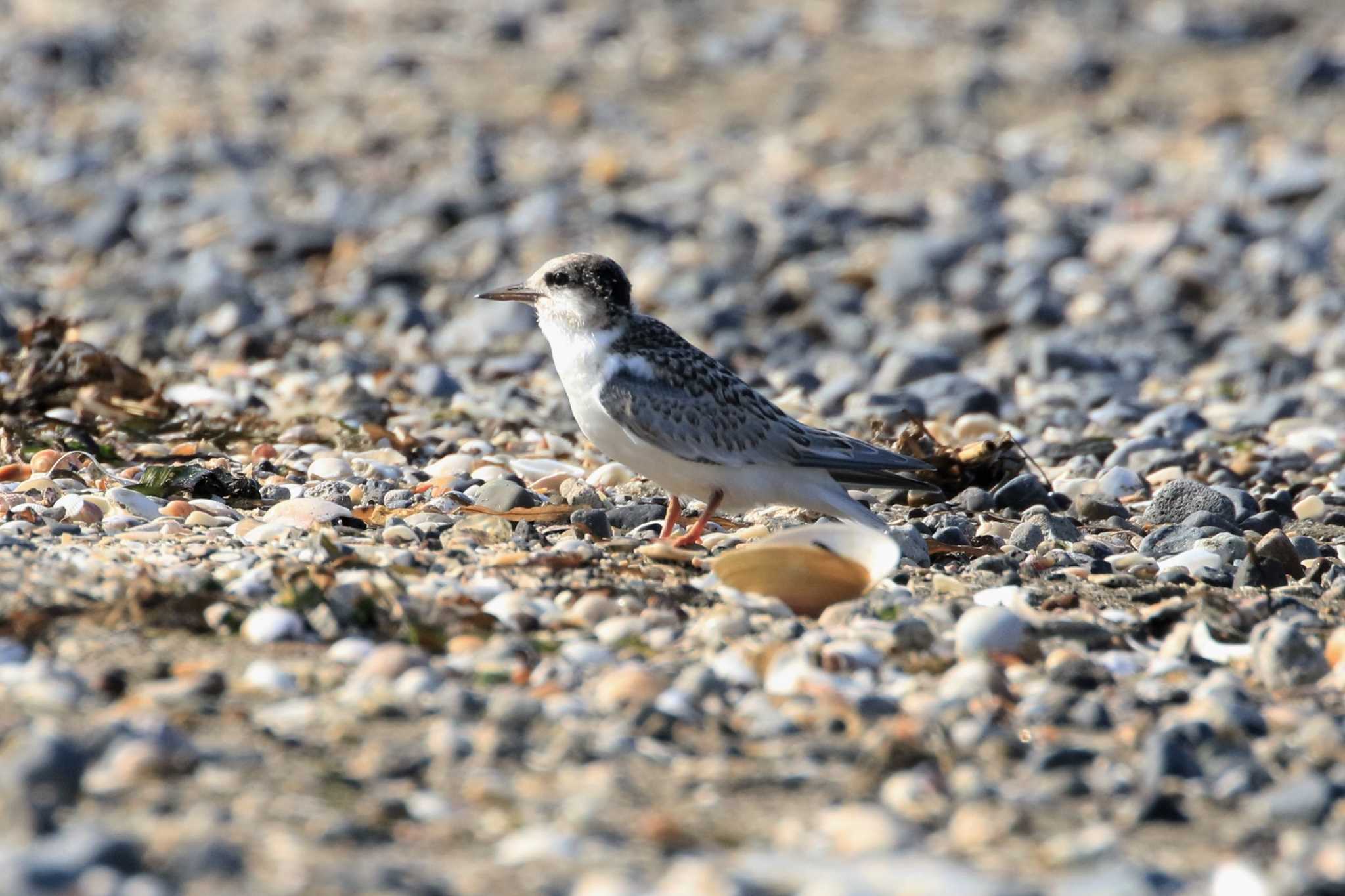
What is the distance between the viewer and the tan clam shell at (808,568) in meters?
4.78

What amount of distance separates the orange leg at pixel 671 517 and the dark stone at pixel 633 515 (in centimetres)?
15

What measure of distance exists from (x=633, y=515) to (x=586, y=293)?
0.78m

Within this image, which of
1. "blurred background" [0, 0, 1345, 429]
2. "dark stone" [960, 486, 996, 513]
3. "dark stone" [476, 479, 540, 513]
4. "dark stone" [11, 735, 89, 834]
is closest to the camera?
"dark stone" [11, 735, 89, 834]

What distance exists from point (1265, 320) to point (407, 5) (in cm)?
1031

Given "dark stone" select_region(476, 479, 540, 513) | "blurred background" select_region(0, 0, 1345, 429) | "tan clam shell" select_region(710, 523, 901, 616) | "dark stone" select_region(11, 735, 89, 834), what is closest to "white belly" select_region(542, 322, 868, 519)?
"dark stone" select_region(476, 479, 540, 513)

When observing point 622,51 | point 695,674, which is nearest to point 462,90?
point 622,51

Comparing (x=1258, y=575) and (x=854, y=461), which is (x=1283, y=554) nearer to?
(x=1258, y=575)

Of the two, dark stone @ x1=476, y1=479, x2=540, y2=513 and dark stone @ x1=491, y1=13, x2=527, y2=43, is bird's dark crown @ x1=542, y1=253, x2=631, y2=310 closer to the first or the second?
dark stone @ x1=476, y1=479, x2=540, y2=513

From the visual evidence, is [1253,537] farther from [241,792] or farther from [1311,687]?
[241,792]

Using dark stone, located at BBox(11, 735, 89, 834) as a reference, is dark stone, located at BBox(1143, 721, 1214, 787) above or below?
above

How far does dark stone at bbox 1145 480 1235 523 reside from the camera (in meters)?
6.14

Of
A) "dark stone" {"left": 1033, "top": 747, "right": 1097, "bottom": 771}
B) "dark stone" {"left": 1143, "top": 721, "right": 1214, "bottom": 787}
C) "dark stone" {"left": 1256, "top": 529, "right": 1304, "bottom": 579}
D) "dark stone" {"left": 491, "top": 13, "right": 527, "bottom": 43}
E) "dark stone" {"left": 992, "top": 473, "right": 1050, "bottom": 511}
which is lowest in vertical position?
"dark stone" {"left": 1033, "top": 747, "right": 1097, "bottom": 771}

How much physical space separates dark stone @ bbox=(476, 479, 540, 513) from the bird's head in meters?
0.59

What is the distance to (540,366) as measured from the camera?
8.98m
